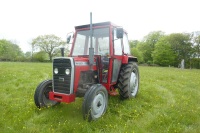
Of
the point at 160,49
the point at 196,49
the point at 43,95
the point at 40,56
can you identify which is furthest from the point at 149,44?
the point at 43,95

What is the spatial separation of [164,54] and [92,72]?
4308 cm

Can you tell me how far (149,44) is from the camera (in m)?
55.2

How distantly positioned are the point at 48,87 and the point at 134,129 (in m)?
2.59

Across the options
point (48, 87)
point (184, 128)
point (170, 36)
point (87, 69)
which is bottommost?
point (184, 128)

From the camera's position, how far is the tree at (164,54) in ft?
145

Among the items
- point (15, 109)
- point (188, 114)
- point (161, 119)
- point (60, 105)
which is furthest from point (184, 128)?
point (15, 109)

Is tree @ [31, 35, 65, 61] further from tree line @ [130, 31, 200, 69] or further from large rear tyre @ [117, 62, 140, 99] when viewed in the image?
large rear tyre @ [117, 62, 140, 99]

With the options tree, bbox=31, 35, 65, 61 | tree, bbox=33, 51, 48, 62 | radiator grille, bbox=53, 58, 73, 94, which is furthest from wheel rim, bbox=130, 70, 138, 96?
tree, bbox=31, 35, 65, 61

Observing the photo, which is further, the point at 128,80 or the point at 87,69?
the point at 128,80

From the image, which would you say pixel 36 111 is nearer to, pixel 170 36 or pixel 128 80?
pixel 128 80

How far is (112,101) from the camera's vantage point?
5.59 m

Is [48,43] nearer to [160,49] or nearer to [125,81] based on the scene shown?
[160,49]

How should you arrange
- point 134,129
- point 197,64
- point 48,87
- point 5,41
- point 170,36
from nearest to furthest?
point 134,129
point 48,87
point 197,64
point 170,36
point 5,41

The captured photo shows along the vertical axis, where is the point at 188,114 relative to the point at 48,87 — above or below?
below
